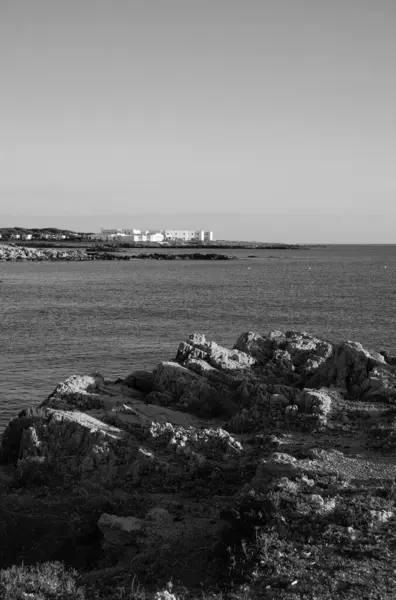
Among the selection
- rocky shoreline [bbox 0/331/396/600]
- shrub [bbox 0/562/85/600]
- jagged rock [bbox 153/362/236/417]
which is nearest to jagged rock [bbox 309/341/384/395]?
rocky shoreline [bbox 0/331/396/600]

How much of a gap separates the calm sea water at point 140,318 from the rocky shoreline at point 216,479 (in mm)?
7913

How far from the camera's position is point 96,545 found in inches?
485

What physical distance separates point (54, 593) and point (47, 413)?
8088 millimetres

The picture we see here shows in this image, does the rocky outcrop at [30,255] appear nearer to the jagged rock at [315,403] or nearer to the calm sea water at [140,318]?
the calm sea water at [140,318]

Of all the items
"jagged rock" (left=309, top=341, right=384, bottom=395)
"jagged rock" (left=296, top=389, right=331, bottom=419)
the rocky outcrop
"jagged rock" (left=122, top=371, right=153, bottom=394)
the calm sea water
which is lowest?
the calm sea water

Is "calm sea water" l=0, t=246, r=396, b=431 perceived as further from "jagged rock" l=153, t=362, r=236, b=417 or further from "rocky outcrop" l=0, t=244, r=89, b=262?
"rocky outcrop" l=0, t=244, r=89, b=262

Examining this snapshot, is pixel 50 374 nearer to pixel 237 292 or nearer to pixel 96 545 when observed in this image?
pixel 96 545

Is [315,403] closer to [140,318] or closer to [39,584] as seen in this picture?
A: [39,584]

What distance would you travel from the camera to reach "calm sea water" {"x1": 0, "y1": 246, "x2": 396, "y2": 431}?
3406 cm

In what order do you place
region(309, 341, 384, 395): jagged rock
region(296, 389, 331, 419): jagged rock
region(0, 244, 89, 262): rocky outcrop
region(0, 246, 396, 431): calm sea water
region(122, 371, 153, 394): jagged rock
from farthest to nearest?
1. region(0, 244, 89, 262): rocky outcrop
2. region(0, 246, 396, 431): calm sea water
3. region(122, 371, 153, 394): jagged rock
4. region(309, 341, 384, 395): jagged rock
5. region(296, 389, 331, 419): jagged rock

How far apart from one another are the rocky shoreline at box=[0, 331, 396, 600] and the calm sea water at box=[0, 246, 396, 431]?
312 inches

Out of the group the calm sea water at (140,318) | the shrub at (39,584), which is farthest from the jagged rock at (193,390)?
the shrub at (39,584)

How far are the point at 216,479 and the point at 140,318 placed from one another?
125ft

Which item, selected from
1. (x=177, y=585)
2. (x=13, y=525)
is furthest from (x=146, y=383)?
(x=177, y=585)
